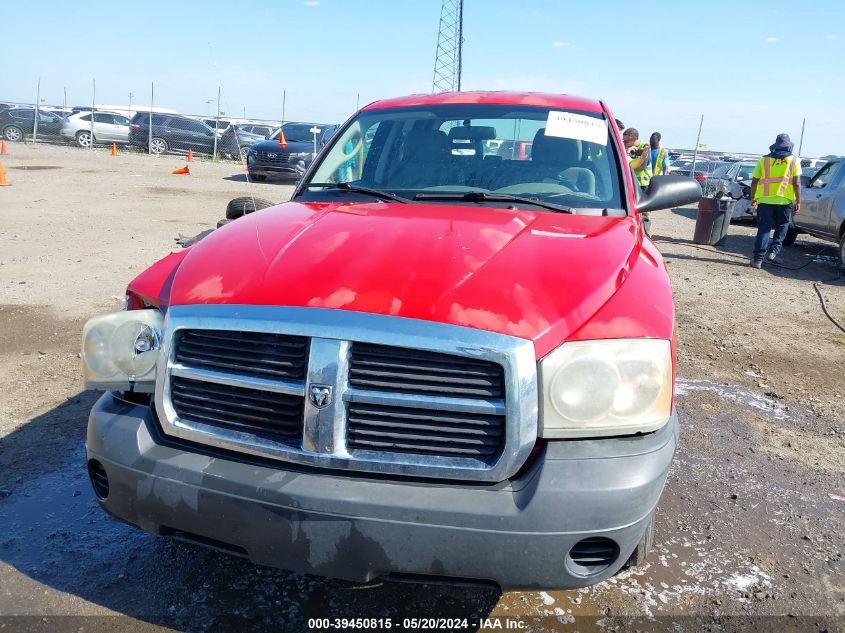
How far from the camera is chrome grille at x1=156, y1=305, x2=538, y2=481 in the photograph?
1991 mm

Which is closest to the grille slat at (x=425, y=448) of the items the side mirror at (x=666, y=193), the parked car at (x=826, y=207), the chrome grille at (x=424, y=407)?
the chrome grille at (x=424, y=407)

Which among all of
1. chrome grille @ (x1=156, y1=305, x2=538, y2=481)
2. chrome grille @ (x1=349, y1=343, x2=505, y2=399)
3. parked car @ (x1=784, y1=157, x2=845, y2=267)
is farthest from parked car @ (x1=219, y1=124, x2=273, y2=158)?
chrome grille @ (x1=349, y1=343, x2=505, y2=399)

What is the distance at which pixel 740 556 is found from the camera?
3043mm

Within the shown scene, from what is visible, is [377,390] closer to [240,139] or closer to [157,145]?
[240,139]

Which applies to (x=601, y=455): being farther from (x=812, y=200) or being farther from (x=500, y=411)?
(x=812, y=200)

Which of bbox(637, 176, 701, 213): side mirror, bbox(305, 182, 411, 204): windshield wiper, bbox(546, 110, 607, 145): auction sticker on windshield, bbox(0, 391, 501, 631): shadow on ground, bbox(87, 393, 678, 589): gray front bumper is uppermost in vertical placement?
bbox(546, 110, 607, 145): auction sticker on windshield

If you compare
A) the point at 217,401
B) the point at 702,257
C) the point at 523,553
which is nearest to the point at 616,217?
the point at 523,553

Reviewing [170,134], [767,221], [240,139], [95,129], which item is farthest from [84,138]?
[767,221]

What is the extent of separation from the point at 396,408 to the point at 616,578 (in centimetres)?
142

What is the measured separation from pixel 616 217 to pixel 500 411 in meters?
1.51

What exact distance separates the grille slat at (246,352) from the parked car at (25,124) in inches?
1260

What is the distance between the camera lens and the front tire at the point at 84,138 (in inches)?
1133

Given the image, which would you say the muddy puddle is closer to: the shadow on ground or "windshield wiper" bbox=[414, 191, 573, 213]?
the shadow on ground

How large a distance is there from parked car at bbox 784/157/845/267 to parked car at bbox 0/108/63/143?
2873cm
